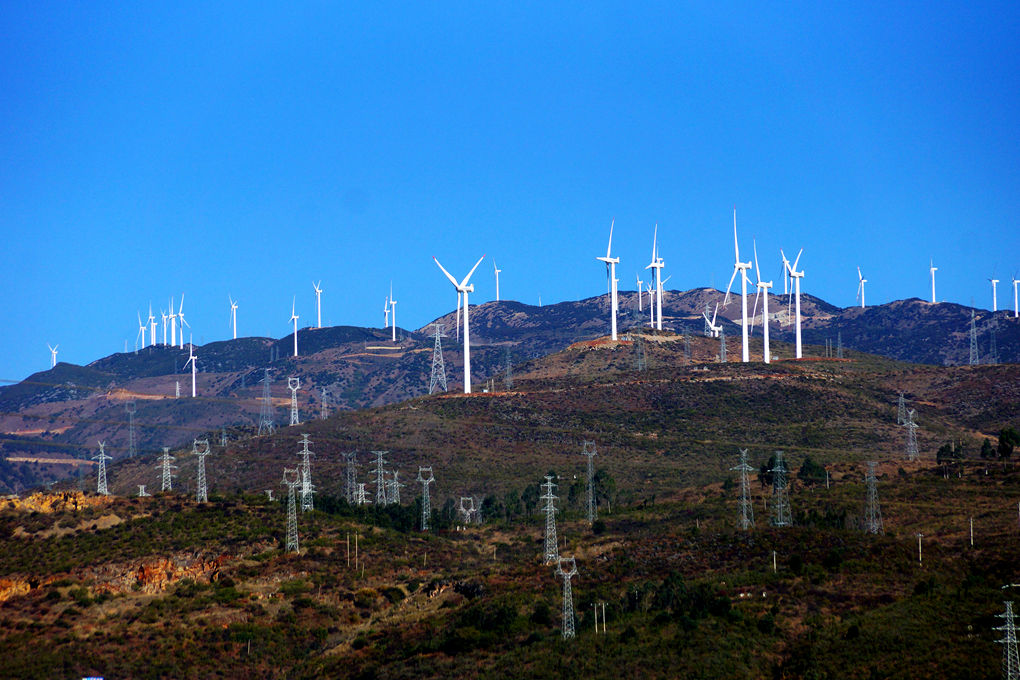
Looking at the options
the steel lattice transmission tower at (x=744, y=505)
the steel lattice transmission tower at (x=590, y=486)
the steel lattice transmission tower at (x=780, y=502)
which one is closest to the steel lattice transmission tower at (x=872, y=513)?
the steel lattice transmission tower at (x=780, y=502)

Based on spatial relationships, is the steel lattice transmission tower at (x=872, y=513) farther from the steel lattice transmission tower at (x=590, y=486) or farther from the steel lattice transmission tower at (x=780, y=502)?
the steel lattice transmission tower at (x=590, y=486)

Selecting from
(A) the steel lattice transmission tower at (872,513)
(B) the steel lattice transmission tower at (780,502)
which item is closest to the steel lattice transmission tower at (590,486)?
(B) the steel lattice transmission tower at (780,502)

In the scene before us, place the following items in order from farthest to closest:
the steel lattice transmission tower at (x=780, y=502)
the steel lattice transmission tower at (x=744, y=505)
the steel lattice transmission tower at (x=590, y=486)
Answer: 1. the steel lattice transmission tower at (x=590, y=486)
2. the steel lattice transmission tower at (x=780, y=502)
3. the steel lattice transmission tower at (x=744, y=505)

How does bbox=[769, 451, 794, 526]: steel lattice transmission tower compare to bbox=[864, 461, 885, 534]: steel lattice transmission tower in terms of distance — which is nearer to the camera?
bbox=[864, 461, 885, 534]: steel lattice transmission tower

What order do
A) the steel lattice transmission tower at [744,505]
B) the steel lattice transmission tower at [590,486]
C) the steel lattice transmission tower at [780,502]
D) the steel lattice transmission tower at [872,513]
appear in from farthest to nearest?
the steel lattice transmission tower at [590,486]
the steel lattice transmission tower at [780,502]
the steel lattice transmission tower at [744,505]
the steel lattice transmission tower at [872,513]

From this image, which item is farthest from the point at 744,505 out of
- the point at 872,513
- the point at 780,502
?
the point at 872,513

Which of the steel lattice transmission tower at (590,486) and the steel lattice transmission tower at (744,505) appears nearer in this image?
the steel lattice transmission tower at (744,505)

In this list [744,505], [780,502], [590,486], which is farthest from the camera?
[590,486]

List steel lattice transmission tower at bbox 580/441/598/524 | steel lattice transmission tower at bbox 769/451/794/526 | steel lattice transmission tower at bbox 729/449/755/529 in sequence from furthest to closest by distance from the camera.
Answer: steel lattice transmission tower at bbox 580/441/598/524, steel lattice transmission tower at bbox 769/451/794/526, steel lattice transmission tower at bbox 729/449/755/529

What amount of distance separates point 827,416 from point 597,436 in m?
32.9

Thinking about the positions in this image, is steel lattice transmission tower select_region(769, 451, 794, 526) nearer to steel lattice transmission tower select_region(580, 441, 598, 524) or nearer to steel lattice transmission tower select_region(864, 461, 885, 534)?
steel lattice transmission tower select_region(864, 461, 885, 534)

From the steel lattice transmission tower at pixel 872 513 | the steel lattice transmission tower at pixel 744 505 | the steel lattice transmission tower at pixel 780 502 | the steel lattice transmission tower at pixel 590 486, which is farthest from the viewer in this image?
the steel lattice transmission tower at pixel 590 486

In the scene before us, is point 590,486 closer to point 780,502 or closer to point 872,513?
point 780,502

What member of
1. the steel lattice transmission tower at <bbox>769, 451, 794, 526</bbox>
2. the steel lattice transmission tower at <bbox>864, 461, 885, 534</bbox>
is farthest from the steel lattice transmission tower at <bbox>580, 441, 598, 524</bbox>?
the steel lattice transmission tower at <bbox>864, 461, 885, 534</bbox>
